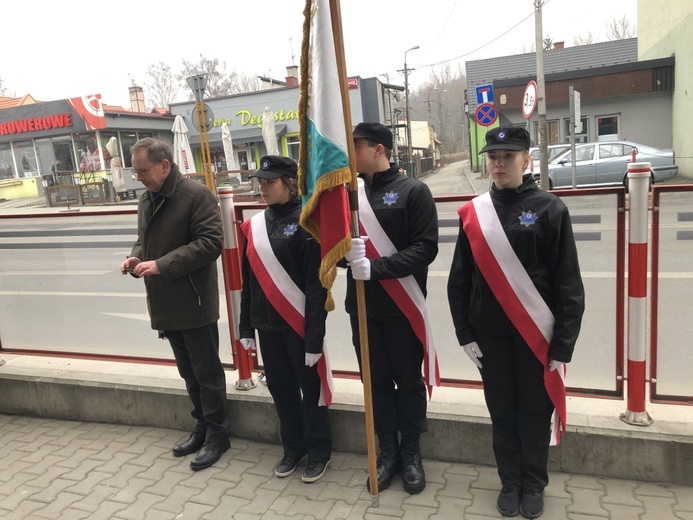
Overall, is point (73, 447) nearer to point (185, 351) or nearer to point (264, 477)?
point (185, 351)

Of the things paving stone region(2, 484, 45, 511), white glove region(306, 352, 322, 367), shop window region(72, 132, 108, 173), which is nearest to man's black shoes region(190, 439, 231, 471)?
paving stone region(2, 484, 45, 511)

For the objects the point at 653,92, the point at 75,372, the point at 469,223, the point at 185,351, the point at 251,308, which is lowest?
the point at 75,372

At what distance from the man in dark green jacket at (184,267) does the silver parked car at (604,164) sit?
586 inches

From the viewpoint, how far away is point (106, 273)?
4570mm

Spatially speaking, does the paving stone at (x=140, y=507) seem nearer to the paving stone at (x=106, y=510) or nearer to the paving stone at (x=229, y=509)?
the paving stone at (x=106, y=510)

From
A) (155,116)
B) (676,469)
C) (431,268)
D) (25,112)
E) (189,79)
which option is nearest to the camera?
(676,469)

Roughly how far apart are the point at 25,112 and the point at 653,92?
3023cm

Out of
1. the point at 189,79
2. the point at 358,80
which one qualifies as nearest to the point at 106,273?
the point at 189,79

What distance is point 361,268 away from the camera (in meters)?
2.77

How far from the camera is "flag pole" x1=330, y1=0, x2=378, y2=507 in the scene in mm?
2707

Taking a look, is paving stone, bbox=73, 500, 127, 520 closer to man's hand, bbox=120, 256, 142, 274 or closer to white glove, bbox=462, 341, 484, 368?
man's hand, bbox=120, 256, 142, 274

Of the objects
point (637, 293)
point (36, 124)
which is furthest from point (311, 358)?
point (36, 124)

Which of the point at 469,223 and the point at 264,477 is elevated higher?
the point at 469,223

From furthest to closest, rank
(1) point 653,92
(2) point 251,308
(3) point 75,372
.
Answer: (1) point 653,92 → (3) point 75,372 → (2) point 251,308
